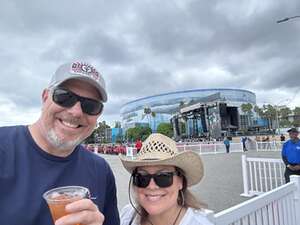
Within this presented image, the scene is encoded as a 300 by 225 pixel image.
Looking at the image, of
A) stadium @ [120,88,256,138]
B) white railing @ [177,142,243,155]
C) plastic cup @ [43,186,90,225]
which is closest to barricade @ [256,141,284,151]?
white railing @ [177,142,243,155]

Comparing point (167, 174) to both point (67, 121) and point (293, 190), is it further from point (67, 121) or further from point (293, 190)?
point (293, 190)

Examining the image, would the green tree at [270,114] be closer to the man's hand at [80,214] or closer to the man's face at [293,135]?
the man's face at [293,135]

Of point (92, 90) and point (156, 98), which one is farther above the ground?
point (156, 98)

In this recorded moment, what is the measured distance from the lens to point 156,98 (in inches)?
4409

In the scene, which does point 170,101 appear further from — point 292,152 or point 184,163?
point 184,163

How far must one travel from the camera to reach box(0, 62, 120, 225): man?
56.6 inches

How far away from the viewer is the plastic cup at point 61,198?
41.4 inches

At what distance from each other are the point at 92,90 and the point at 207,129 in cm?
6696

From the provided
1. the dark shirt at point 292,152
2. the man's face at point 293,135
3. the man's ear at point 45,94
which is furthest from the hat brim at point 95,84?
the man's face at point 293,135

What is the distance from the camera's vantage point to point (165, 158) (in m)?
2.05

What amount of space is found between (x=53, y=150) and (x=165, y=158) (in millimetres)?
781

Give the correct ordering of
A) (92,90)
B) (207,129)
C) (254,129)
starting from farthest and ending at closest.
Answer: (254,129) < (207,129) < (92,90)

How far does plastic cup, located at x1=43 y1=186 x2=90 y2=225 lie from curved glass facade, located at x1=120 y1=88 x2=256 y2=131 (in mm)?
98702

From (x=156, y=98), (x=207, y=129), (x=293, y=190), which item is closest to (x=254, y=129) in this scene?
(x=207, y=129)
